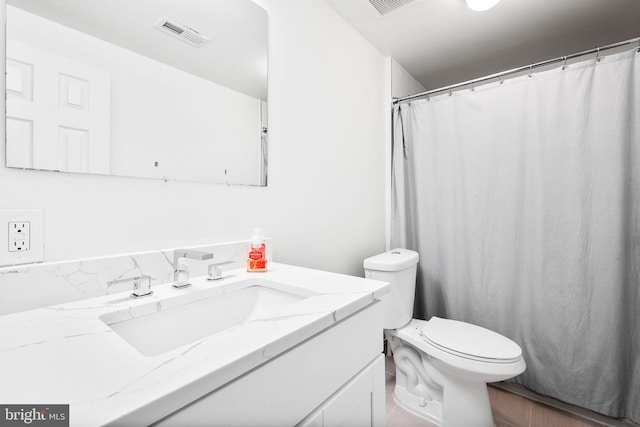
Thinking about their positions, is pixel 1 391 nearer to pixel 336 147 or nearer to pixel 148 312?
pixel 148 312

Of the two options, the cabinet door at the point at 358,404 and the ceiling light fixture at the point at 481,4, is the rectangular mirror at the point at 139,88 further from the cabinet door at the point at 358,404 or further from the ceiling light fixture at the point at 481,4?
the ceiling light fixture at the point at 481,4

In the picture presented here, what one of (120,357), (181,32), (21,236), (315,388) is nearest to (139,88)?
(181,32)

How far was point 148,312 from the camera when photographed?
2.32ft

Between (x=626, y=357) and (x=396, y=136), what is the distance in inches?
63.6

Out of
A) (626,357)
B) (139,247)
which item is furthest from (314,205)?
(626,357)

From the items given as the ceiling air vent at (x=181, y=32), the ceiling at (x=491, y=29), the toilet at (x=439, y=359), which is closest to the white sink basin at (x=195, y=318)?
the toilet at (x=439, y=359)

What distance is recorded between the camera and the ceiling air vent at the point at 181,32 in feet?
3.00

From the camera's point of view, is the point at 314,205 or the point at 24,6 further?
the point at 314,205

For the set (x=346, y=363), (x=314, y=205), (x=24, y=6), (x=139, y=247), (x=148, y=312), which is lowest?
(x=346, y=363)

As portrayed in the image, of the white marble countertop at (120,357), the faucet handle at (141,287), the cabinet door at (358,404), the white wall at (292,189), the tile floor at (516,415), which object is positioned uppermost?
the white wall at (292,189)

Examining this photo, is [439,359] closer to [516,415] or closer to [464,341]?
[464,341]

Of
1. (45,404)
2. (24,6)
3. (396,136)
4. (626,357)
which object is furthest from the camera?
(396,136)

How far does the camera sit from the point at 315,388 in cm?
61

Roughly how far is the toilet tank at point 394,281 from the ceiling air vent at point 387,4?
1302 mm
